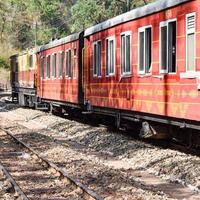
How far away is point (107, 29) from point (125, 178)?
740 cm

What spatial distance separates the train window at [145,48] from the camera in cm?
1364

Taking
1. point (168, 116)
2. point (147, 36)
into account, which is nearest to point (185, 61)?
point (168, 116)

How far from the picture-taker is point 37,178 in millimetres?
10977

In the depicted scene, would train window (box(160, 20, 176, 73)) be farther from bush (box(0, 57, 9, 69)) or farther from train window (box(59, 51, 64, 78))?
bush (box(0, 57, 9, 69))

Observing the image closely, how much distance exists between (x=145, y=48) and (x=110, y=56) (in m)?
3.15

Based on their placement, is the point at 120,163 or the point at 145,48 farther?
the point at 145,48

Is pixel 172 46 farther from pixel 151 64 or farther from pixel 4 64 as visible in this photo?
pixel 4 64

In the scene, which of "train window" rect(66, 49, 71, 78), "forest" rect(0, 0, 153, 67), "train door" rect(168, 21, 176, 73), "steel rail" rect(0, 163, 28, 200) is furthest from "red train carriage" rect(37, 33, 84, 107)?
"forest" rect(0, 0, 153, 67)

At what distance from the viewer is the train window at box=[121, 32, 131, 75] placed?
49.6 feet

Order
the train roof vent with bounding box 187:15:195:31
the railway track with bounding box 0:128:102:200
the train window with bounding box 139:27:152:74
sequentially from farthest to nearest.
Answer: the train window with bounding box 139:27:152:74 → the train roof vent with bounding box 187:15:195:31 → the railway track with bounding box 0:128:102:200

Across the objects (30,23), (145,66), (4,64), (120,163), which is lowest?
(120,163)

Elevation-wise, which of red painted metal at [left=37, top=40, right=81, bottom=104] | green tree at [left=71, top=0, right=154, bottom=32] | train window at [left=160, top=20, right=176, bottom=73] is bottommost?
red painted metal at [left=37, top=40, right=81, bottom=104]

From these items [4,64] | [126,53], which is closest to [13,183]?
[126,53]

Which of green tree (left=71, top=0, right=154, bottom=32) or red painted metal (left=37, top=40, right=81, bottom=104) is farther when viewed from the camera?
green tree (left=71, top=0, right=154, bottom=32)
